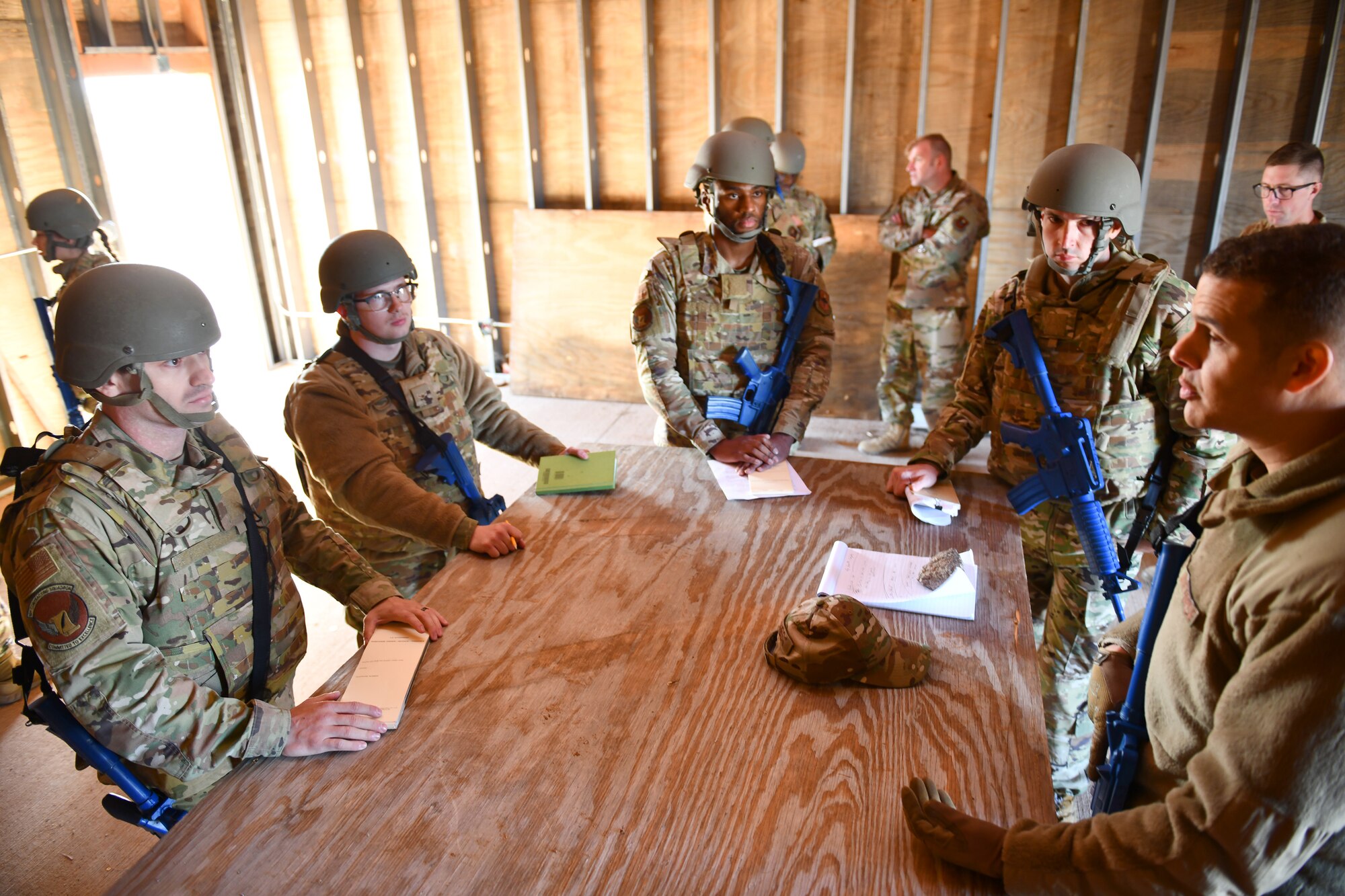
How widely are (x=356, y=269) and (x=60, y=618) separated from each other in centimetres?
119

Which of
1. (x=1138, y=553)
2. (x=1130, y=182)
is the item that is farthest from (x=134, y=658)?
(x=1138, y=553)

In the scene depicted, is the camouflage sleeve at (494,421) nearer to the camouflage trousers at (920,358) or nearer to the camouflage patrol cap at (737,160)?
the camouflage patrol cap at (737,160)

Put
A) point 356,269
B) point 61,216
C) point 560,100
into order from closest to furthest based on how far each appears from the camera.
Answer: point 356,269 → point 61,216 → point 560,100

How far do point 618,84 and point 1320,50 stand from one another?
160 inches

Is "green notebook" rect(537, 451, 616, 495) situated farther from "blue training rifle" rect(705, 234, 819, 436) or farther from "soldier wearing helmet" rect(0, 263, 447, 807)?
"blue training rifle" rect(705, 234, 819, 436)

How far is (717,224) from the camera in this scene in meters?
2.94

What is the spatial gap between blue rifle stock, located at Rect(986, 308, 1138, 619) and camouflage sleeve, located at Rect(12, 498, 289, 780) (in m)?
1.81

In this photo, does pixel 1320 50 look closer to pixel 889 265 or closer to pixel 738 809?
pixel 889 265

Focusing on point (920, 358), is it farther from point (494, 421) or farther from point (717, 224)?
point (494, 421)

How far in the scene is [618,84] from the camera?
19.0 ft

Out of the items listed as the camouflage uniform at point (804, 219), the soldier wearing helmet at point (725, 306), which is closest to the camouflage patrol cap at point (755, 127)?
the camouflage uniform at point (804, 219)

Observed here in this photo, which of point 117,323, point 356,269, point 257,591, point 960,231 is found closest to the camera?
point 117,323

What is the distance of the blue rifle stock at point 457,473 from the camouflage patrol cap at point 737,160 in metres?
1.33

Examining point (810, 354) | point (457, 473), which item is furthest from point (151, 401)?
point (810, 354)
